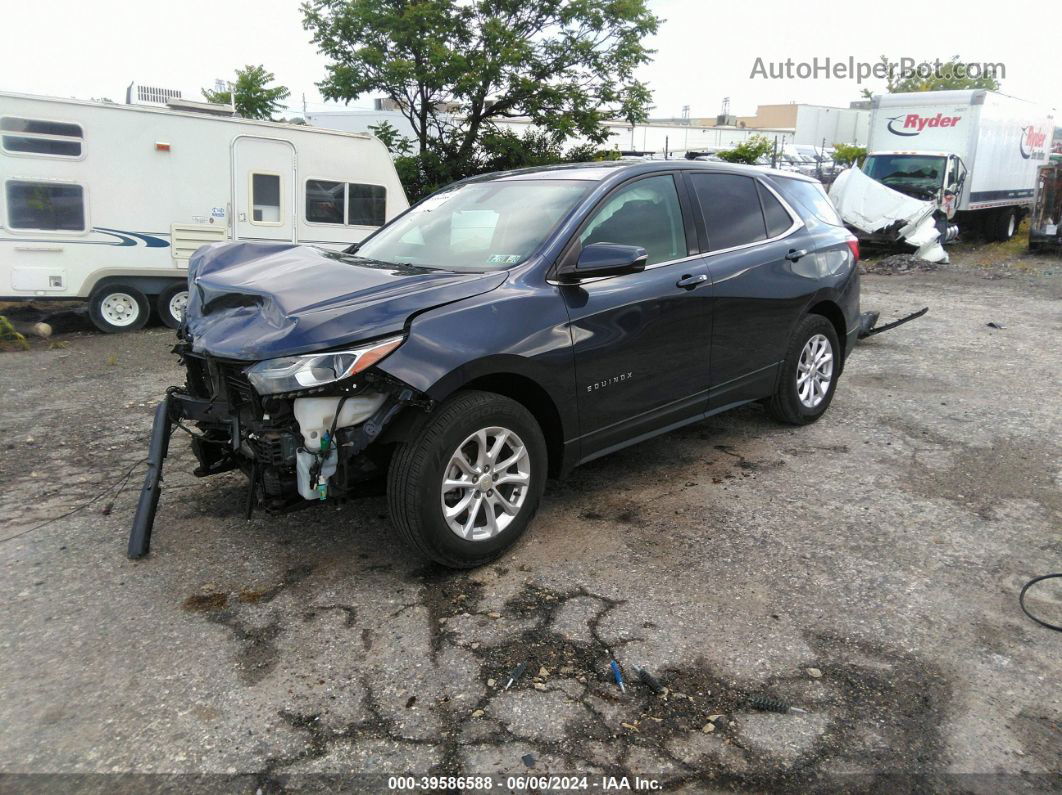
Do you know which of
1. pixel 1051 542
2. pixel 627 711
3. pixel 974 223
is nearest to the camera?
pixel 627 711

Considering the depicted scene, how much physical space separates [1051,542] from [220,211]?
9.21 m

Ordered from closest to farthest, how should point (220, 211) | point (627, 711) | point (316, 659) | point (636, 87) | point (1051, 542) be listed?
point (627, 711) < point (316, 659) < point (1051, 542) < point (220, 211) < point (636, 87)

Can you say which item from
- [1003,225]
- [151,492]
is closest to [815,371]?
[151,492]

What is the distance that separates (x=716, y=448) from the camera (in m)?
5.37

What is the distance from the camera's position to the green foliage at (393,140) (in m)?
15.2

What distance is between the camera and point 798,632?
3.20 metres

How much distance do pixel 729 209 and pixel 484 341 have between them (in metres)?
2.24

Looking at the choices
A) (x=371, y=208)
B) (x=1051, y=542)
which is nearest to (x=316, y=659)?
(x=1051, y=542)

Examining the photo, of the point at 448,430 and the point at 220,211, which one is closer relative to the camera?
the point at 448,430

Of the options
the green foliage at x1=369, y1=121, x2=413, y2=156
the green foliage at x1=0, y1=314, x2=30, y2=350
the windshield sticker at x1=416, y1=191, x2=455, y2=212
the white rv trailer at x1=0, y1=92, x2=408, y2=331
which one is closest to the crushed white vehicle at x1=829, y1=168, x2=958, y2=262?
the green foliage at x1=369, y1=121, x2=413, y2=156

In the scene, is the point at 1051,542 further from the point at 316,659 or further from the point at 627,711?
the point at 316,659

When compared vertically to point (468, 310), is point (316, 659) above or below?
below

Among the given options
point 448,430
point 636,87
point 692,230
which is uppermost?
point 636,87

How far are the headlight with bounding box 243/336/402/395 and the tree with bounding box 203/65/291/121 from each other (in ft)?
58.7
